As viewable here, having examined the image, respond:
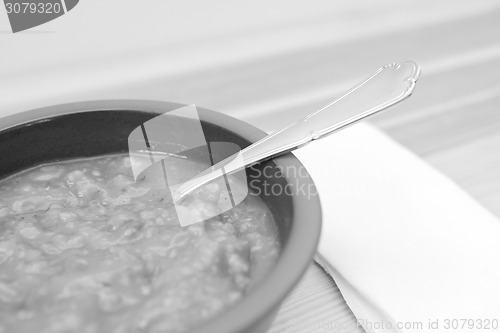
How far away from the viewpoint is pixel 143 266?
0.63 metres

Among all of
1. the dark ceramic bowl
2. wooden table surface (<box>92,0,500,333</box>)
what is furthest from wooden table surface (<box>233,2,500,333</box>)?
the dark ceramic bowl

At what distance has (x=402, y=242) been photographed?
806 mm

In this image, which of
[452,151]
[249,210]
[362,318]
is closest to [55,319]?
[249,210]

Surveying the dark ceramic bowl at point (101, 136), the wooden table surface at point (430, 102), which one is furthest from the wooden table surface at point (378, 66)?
the dark ceramic bowl at point (101, 136)

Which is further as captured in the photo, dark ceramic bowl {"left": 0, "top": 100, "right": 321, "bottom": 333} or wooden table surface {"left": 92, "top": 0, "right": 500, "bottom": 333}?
wooden table surface {"left": 92, "top": 0, "right": 500, "bottom": 333}

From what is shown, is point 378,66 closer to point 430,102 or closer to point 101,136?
point 430,102

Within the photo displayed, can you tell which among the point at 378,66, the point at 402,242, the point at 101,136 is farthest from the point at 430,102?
the point at 101,136

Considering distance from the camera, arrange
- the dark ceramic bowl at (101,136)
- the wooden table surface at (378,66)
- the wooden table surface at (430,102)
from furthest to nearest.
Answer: the wooden table surface at (378,66) → the wooden table surface at (430,102) → the dark ceramic bowl at (101,136)

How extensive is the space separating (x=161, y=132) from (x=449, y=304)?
44 centimetres

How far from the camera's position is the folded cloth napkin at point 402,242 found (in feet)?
2.34

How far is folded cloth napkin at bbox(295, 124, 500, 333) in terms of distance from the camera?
0.71 meters

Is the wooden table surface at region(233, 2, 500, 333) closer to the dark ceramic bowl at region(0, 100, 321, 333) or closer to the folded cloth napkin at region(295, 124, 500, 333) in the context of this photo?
the folded cloth napkin at region(295, 124, 500, 333)

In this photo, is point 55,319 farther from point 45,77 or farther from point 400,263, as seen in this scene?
point 45,77

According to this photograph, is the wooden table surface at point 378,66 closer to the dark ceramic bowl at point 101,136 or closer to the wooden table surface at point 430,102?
the wooden table surface at point 430,102
